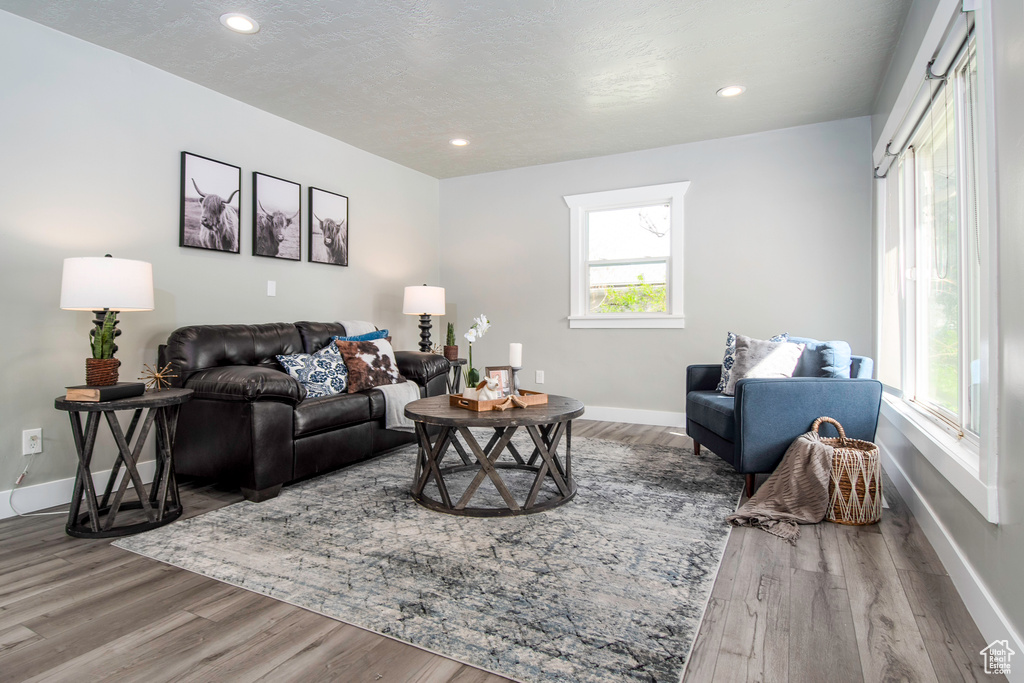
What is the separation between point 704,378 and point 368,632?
285 cm

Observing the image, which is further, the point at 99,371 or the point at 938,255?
the point at 938,255

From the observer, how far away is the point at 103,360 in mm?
2477

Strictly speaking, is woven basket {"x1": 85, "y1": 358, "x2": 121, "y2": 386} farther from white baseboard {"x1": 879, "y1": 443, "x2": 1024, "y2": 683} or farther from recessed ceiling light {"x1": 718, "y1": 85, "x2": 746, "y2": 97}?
recessed ceiling light {"x1": 718, "y1": 85, "x2": 746, "y2": 97}

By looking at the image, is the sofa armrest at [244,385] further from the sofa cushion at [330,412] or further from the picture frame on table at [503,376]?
the picture frame on table at [503,376]

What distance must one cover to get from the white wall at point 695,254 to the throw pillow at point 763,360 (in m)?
1.07

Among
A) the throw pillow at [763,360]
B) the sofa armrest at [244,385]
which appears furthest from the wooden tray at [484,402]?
the throw pillow at [763,360]

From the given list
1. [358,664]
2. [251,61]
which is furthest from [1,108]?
[358,664]

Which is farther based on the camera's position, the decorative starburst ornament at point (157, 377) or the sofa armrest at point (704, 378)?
the sofa armrest at point (704, 378)

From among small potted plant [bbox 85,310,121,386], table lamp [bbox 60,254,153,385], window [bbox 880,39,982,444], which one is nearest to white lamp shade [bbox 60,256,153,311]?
table lamp [bbox 60,254,153,385]

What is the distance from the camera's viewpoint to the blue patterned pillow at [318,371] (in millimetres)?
3418

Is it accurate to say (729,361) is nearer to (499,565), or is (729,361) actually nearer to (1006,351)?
(1006,351)

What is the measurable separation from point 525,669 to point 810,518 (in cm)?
168

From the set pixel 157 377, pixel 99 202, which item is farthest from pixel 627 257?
pixel 99 202

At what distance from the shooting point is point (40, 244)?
2.78 m
